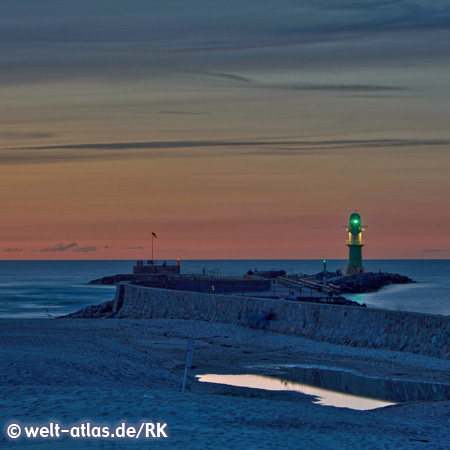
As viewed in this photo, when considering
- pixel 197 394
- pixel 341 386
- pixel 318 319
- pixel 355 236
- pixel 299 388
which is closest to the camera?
pixel 197 394

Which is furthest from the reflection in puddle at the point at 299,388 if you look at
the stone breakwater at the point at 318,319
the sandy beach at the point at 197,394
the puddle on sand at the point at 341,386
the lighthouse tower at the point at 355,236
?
the lighthouse tower at the point at 355,236

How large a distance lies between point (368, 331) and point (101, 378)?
9.05 metres

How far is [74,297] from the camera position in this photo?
77.0 metres

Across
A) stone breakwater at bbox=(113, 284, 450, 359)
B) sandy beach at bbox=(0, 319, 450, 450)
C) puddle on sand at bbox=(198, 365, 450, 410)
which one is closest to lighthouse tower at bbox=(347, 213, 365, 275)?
stone breakwater at bbox=(113, 284, 450, 359)

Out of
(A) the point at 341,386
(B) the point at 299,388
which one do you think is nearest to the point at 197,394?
(B) the point at 299,388

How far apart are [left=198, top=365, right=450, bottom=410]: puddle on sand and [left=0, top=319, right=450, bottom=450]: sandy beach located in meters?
0.56

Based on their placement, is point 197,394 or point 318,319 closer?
point 197,394

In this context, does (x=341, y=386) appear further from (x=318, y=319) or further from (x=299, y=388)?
(x=318, y=319)

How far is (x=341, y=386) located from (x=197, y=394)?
4552mm

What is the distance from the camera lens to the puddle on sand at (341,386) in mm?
15773

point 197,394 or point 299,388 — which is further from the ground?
point 197,394

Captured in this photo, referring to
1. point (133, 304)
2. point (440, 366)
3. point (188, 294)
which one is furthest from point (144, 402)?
point (133, 304)

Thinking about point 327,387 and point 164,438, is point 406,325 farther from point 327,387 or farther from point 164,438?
point 164,438

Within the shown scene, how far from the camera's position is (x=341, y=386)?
683 inches
